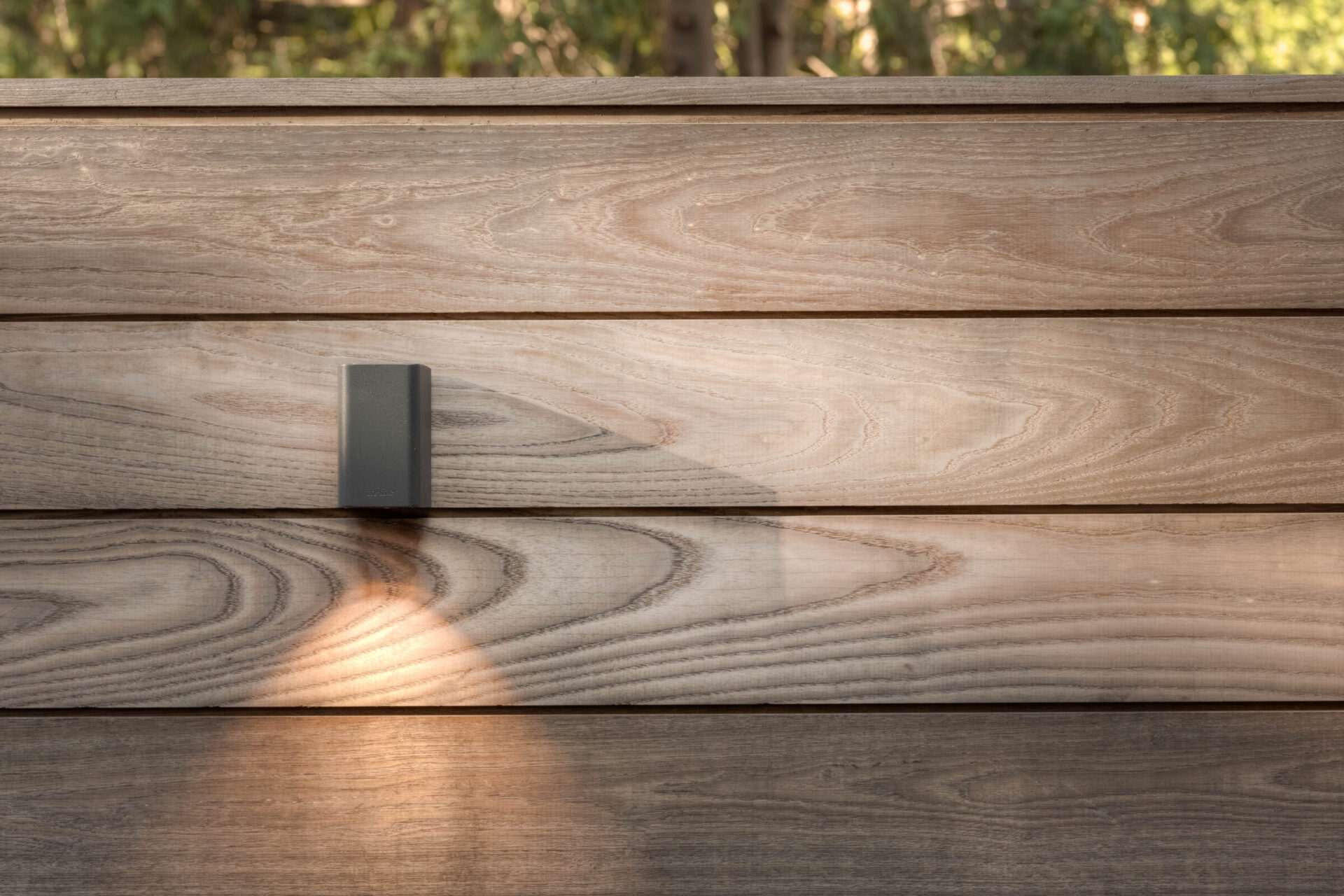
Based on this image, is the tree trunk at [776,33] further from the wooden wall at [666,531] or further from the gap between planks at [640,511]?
the gap between planks at [640,511]

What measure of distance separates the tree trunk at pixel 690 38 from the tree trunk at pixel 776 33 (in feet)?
1.30

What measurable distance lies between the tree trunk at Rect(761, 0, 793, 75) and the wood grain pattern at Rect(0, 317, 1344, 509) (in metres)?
2.46

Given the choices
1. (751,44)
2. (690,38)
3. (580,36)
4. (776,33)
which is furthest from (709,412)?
(776,33)

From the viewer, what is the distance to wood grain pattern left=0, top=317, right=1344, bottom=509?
952 millimetres


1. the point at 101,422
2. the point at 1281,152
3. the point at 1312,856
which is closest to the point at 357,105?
the point at 101,422

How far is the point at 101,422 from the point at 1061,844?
3.29 ft

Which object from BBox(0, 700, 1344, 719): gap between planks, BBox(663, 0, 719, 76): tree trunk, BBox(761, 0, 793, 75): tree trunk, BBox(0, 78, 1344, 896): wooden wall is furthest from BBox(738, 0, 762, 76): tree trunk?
BBox(0, 700, 1344, 719): gap between planks

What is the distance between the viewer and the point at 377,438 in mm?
913

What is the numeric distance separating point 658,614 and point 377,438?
31 cm

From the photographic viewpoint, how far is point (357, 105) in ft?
3.19

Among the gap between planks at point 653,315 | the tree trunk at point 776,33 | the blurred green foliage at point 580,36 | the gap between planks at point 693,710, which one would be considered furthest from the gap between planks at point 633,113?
the tree trunk at point 776,33

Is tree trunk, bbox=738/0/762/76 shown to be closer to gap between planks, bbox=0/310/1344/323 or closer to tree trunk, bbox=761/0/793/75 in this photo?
tree trunk, bbox=761/0/793/75

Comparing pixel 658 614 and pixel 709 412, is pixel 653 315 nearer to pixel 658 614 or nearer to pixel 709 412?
pixel 709 412

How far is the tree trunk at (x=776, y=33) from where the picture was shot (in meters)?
3.18
